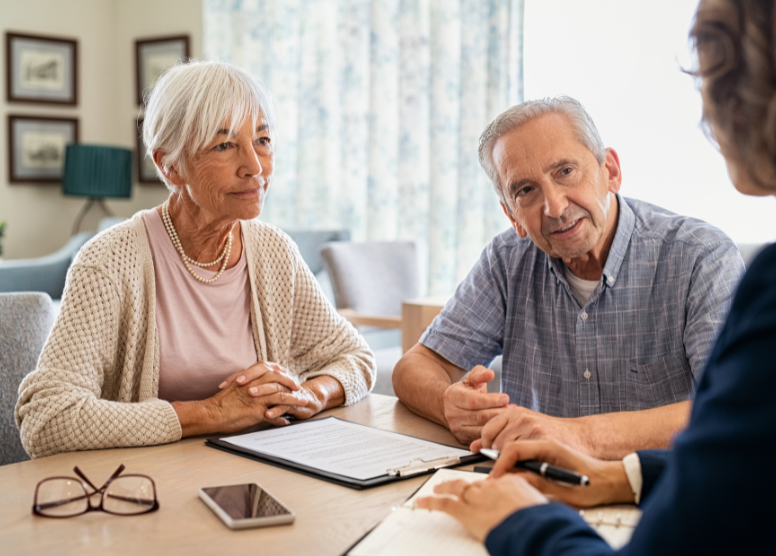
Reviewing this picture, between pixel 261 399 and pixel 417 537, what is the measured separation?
60 cm

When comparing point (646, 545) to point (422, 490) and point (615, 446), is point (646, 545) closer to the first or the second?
point (422, 490)

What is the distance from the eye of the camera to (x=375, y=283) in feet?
11.8

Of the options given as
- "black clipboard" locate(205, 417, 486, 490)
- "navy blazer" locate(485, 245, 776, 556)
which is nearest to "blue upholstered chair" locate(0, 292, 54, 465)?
"black clipboard" locate(205, 417, 486, 490)

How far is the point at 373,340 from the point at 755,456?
3178 mm

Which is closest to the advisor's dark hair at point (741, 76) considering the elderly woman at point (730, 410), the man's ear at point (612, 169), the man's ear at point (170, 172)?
the elderly woman at point (730, 410)

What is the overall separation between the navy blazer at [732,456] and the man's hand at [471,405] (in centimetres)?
63

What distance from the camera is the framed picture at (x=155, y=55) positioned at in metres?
5.45

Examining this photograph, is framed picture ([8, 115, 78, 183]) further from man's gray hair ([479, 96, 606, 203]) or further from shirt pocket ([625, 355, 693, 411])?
shirt pocket ([625, 355, 693, 411])

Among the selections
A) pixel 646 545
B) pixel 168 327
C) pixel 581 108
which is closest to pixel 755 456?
pixel 646 545

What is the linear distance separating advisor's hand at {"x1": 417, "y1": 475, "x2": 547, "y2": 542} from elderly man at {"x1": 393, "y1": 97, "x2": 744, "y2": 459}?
45 centimetres

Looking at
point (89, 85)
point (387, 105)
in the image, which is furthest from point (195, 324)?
point (89, 85)

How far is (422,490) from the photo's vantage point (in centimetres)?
94

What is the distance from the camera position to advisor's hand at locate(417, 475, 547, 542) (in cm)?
73

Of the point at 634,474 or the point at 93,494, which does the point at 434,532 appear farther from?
the point at 93,494
